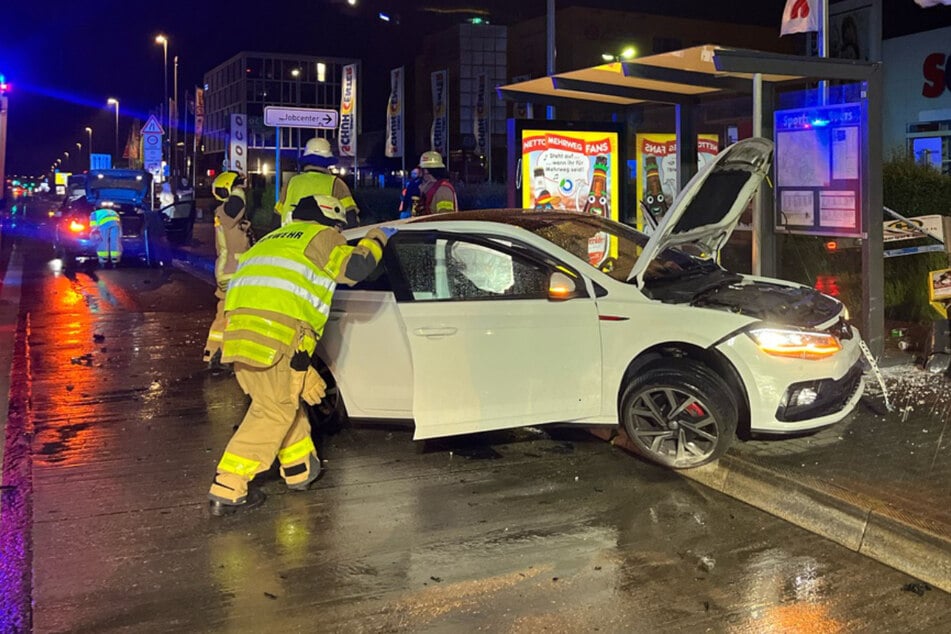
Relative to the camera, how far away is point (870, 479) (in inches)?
214

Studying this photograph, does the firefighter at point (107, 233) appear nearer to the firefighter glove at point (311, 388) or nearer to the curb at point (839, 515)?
the firefighter glove at point (311, 388)

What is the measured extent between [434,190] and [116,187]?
15320mm

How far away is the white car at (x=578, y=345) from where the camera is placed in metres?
5.69

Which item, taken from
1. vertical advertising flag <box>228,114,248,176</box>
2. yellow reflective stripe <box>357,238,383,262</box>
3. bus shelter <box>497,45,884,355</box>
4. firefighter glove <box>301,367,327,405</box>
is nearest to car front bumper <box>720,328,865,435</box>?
yellow reflective stripe <box>357,238,383,262</box>

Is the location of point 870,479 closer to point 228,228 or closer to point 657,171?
point 228,228

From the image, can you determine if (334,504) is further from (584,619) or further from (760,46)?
(760,46)

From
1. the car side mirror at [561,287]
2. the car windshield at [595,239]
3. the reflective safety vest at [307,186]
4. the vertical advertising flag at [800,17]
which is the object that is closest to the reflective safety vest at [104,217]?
the reflective safety vest at [307,186]

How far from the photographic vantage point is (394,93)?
3575cm

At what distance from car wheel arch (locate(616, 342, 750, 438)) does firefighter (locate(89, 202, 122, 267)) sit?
17.4m

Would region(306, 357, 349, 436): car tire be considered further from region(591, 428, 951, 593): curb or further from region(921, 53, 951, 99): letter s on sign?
region(921, 53, 951, 99): letter s on sign

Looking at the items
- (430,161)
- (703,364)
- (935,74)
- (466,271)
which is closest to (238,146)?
(430,161)

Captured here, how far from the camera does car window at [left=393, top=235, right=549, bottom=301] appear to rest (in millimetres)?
6027

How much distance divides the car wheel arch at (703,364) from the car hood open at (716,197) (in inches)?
18.2

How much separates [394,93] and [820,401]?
31710mm
